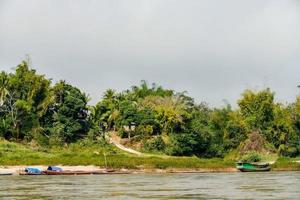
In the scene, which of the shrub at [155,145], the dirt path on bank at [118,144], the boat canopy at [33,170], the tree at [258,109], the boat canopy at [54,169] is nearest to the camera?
the boat canopy at [33,170]

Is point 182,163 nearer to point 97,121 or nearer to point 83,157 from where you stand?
point 83,157

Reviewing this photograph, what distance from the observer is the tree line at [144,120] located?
204ft

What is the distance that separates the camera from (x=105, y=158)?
53.0 meters

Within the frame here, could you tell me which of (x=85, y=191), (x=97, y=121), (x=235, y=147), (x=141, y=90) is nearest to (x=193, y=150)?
(x=235, y=147)

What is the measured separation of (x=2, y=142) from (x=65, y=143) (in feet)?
23.1

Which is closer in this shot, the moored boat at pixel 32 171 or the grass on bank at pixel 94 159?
the moored boat at pixel 32 171

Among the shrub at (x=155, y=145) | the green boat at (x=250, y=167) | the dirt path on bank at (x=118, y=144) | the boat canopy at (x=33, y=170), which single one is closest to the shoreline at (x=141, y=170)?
the green boat at (x=250, y=167)

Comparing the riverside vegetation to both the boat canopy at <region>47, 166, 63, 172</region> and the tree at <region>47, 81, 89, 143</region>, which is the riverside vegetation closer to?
the tree at <region>47, 81, 89, 143</region>

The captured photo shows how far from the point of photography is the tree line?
6203cm

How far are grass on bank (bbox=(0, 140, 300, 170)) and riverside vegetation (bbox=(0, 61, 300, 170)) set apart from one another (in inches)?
5.1

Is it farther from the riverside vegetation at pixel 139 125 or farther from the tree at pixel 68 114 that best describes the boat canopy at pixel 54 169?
the tree at pixel 68 114

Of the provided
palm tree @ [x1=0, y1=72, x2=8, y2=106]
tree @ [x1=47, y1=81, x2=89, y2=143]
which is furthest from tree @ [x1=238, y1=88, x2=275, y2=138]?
palm tree @ [x1=0, y1=72, x2=8, y2=106]

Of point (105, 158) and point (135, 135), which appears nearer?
point (105, 158)

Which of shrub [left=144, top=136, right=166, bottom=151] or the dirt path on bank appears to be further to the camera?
shrub [left=144, top=136, right=166, bottom=151]
